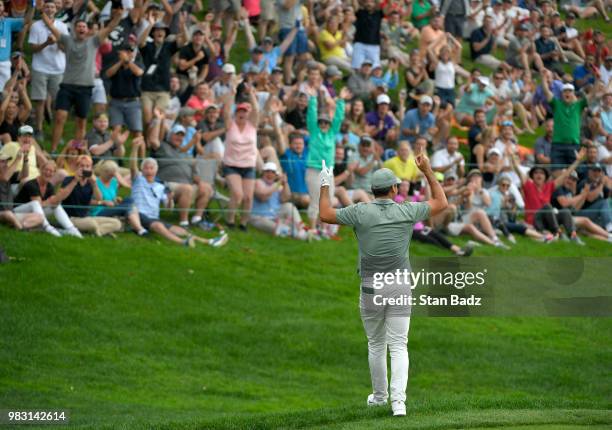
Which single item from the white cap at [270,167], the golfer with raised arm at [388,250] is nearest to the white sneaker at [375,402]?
the golfer with raised arm at [388,250]

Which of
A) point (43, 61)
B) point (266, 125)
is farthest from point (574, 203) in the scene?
point (43, 61)

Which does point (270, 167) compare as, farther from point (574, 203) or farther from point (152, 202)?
point (574, 203)

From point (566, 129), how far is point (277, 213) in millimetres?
6521

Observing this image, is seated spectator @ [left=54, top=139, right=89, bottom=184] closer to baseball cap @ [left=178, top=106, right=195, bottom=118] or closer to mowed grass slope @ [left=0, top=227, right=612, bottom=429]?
mowed grass slope @ [left=0, top=227, right=612, bottom=429]

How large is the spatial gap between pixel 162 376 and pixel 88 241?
329cm

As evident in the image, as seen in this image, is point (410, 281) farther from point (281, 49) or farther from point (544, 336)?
point (281, 49)

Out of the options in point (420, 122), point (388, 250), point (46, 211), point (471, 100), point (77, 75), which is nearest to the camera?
point (388, 250)

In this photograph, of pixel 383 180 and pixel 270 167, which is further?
pixel 270 167

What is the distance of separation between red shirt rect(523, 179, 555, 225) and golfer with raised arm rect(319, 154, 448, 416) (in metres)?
12.6

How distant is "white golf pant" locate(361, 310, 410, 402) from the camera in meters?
11.7

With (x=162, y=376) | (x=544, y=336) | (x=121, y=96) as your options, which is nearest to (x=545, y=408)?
(x=162, y=376)

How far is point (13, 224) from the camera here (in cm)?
1925

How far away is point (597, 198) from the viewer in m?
24.5

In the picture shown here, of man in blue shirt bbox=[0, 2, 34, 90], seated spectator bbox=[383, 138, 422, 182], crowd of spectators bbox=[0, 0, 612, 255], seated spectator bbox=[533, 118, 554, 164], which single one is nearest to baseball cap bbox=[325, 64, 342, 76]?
crowd of spectators bbox=[0, 0, 612, 255]
